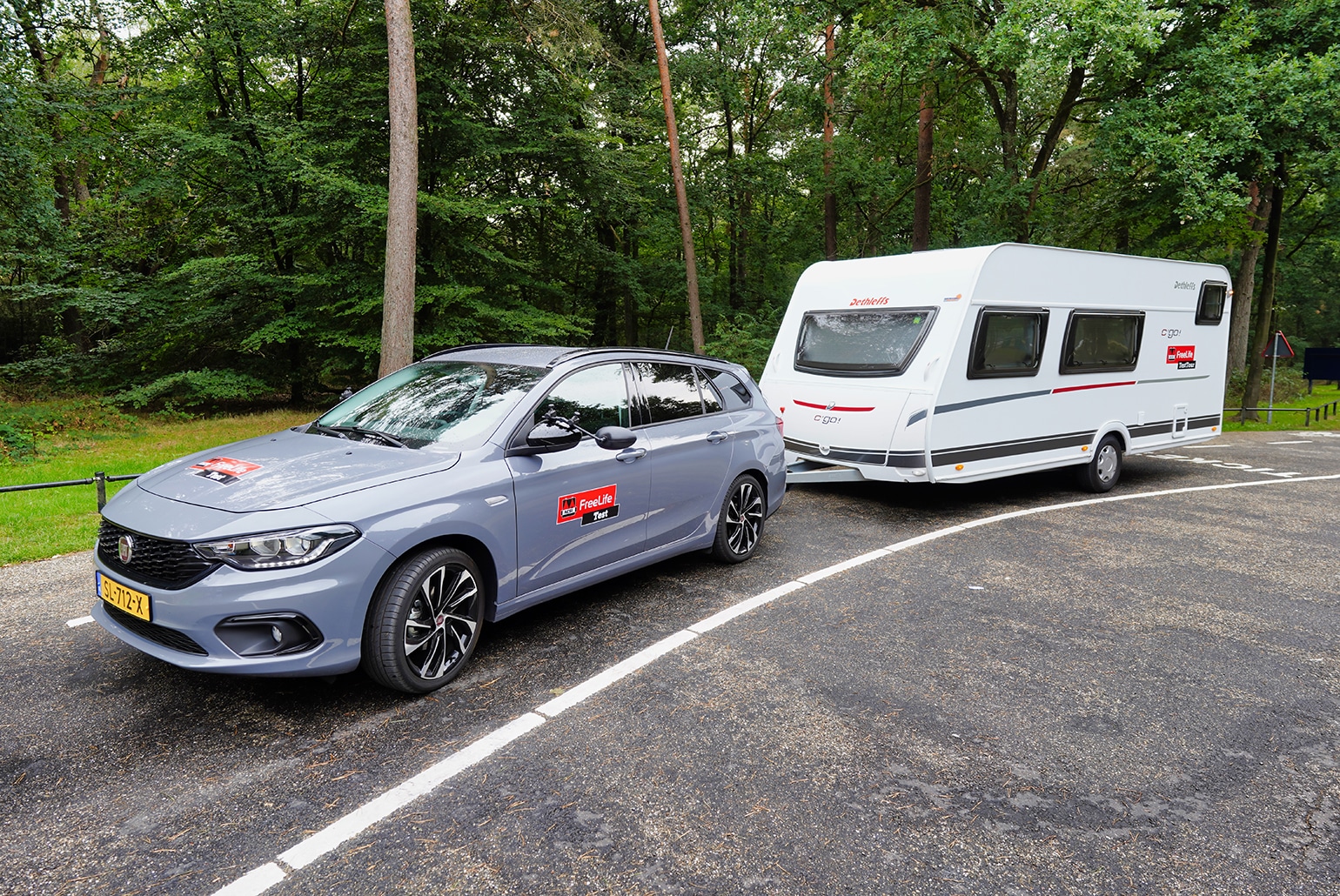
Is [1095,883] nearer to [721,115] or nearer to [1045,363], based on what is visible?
[1045,363]

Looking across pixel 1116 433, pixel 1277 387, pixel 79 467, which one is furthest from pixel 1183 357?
pixel 1277 387

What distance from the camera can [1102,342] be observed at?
29.9 ft

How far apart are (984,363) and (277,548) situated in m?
7.01

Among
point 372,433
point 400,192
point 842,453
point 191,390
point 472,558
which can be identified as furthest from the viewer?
point 191,390

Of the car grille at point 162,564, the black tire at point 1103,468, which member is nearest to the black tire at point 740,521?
the car grille at point 162,564

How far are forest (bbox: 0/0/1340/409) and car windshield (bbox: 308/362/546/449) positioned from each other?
30.6ft

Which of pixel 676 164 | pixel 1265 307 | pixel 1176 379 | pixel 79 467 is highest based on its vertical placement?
pixel 676 164

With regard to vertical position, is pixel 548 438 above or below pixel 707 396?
below

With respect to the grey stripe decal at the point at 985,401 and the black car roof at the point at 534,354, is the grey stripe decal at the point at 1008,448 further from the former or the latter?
the black car roof at the point at 534,354

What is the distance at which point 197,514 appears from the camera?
337cm

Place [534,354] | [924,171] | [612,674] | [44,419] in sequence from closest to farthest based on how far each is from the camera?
[612,674], [534,354], [44,419], [924,171]

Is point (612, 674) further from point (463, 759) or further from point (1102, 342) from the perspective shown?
point (1102, 342)

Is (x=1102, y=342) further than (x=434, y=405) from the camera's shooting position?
Yes

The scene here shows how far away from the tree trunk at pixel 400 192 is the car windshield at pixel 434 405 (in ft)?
18.3
